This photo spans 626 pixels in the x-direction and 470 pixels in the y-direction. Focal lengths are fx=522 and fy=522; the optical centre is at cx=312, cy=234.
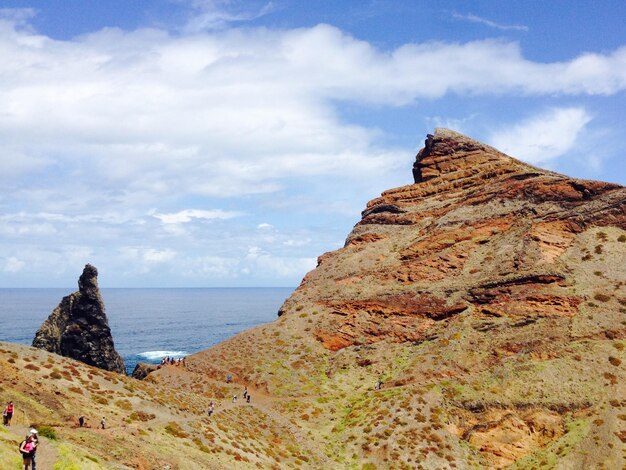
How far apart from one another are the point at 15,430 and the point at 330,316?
5963 cm

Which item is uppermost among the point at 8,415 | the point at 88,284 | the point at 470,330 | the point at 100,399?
the point at 88,284

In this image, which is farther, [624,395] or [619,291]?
[619,291]

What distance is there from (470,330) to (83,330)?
→ 240 ft

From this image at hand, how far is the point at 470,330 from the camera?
247 ft

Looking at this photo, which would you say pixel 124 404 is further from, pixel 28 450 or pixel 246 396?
pixel 28 450

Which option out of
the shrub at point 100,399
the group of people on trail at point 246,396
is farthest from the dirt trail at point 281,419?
the shrub at point 100,399

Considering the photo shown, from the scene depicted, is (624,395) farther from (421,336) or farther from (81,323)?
(81,323)

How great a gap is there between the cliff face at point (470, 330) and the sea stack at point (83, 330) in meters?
30.2

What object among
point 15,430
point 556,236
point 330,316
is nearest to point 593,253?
point 556,236

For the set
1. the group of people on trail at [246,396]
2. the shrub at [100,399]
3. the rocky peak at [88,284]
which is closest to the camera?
the shrub at [100,399]

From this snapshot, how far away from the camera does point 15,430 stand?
109 ft

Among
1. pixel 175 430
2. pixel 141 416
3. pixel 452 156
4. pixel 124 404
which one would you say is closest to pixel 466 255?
pixel 452 156

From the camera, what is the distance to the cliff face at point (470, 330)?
5881 cm

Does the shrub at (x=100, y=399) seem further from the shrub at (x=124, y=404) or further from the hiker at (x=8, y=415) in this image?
the hiker at (x=8, y=415)
